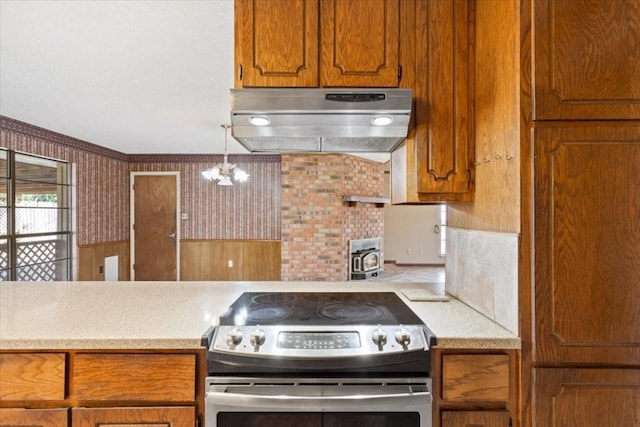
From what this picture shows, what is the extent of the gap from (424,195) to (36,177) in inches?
195

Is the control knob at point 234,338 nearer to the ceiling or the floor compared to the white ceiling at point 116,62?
nearer to the floor

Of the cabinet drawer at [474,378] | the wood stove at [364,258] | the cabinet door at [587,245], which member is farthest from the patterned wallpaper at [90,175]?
the cabinet door at [587,245]

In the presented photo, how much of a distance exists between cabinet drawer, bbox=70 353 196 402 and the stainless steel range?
0.42 feet

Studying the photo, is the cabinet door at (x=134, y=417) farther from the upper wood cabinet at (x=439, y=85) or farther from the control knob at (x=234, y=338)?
the upper wood cabinet at (x=439, y=85)

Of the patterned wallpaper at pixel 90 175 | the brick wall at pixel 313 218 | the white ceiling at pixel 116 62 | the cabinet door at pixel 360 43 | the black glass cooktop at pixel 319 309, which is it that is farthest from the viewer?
the brick wall at pixel 313 218

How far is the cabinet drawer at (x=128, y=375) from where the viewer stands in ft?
3.64

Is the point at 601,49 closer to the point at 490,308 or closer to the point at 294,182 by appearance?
the point at 490,308

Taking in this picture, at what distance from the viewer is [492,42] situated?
1.27m

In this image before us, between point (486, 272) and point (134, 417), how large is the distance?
4.54 ft

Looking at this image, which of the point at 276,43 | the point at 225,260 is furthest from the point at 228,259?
the point at 276,43

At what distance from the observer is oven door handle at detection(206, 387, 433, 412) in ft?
3.51

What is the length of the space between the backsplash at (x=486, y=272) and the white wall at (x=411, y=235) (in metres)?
6.15

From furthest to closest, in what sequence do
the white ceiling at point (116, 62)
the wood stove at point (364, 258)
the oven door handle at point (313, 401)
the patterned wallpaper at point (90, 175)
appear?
the wood stove at point (364, 258)
the patterned wallpaper at point (90, 175)
the white ceiling at point (116, 62)
the oven door handle at point (313, 401)

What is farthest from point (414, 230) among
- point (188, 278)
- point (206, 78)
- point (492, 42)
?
point (492, 42)
